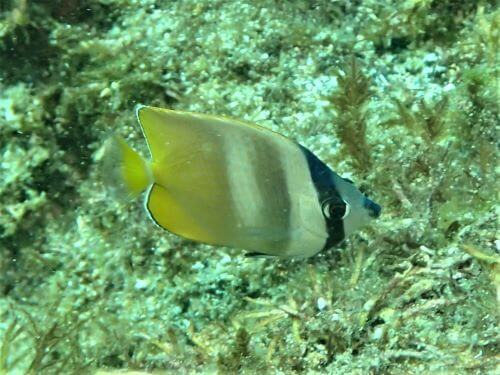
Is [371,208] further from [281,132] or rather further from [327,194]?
[281,132]

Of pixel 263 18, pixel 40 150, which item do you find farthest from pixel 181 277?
pixel 263 18

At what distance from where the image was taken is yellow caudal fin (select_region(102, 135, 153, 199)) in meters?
2.12

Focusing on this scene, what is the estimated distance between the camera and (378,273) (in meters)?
3.05

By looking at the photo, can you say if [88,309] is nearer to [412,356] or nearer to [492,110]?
[412,356]

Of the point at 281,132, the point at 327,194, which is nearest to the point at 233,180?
the point at 327,194

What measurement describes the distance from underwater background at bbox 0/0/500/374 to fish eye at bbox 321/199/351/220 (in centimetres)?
82

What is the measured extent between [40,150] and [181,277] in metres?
1.62

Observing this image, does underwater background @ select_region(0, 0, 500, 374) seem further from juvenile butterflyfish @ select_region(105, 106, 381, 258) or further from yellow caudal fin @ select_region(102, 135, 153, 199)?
juvenile butterflyfish @ select_region(105, 106, 381, 258)

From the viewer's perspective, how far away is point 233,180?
82.9 inches

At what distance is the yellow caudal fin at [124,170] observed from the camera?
2.12m

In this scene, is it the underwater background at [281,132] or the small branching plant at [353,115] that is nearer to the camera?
the underwater background at [281,132]

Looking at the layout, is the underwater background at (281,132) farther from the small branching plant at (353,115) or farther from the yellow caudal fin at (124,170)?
the yellow caudal fin at (124,170)

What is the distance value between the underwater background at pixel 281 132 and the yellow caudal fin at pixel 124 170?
0.19 m

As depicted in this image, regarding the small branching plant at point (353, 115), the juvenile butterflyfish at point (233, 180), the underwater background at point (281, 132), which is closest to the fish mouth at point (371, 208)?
the juvenile butterflyfish at point (233, 180)
